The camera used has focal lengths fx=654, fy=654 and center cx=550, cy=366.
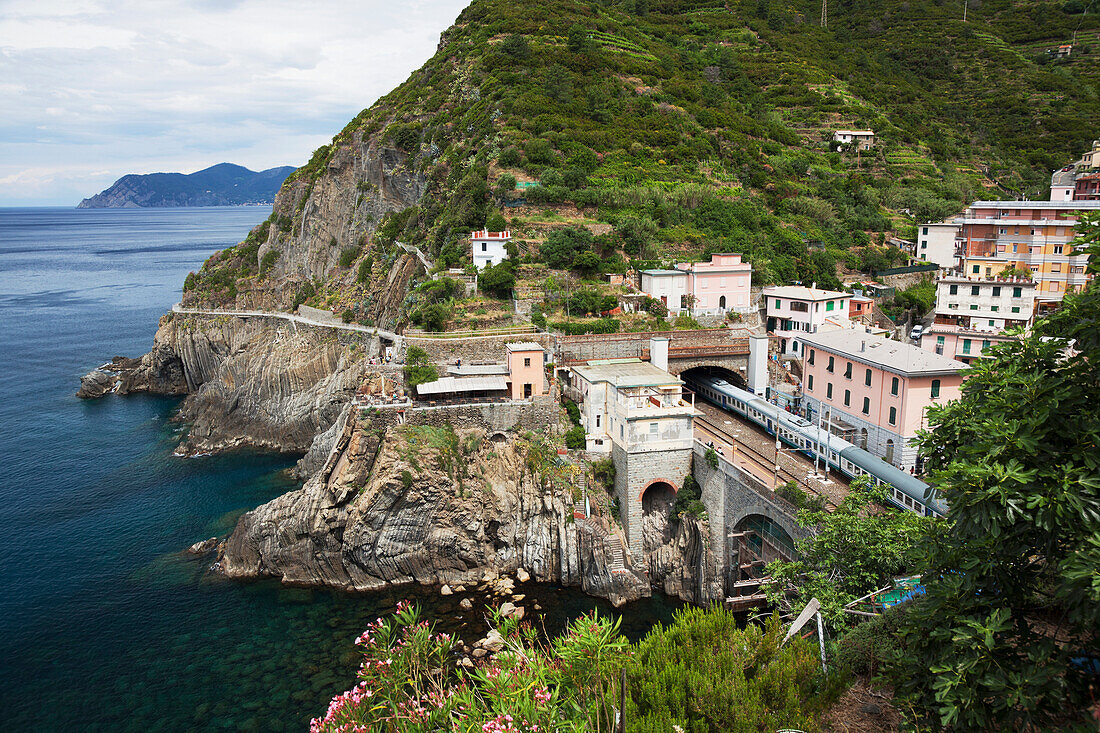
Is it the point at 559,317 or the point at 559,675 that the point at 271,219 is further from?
the point at 559,675

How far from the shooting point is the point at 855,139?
73125 mm

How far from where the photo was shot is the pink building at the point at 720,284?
140 feet

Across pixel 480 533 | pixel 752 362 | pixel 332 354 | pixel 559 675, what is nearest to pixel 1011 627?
pixel 559 675

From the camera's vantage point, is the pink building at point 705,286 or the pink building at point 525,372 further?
the pink building at point 705,286

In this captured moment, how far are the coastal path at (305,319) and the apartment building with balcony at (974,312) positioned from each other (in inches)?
1228

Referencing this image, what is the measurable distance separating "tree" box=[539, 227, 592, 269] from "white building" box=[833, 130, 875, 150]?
43888 millimetres

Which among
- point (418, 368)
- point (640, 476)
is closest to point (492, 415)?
point (418, 368)

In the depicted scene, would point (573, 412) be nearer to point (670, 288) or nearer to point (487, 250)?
point (670, 288)

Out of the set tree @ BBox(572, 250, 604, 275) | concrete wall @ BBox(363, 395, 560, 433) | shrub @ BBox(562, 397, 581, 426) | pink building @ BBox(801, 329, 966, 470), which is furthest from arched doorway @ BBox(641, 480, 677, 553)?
tree @ BBox(572, 250, 604, 275)

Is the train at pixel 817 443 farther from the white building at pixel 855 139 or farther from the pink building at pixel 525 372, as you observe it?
the white building at pixel 855 139

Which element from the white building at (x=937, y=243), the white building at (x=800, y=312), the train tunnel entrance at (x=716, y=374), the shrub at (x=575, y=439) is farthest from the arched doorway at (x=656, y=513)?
the white building at (x=937, y=243)

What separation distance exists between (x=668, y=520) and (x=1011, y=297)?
2404cm

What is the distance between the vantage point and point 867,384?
29.2 meters

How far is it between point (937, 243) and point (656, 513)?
38022 mm
